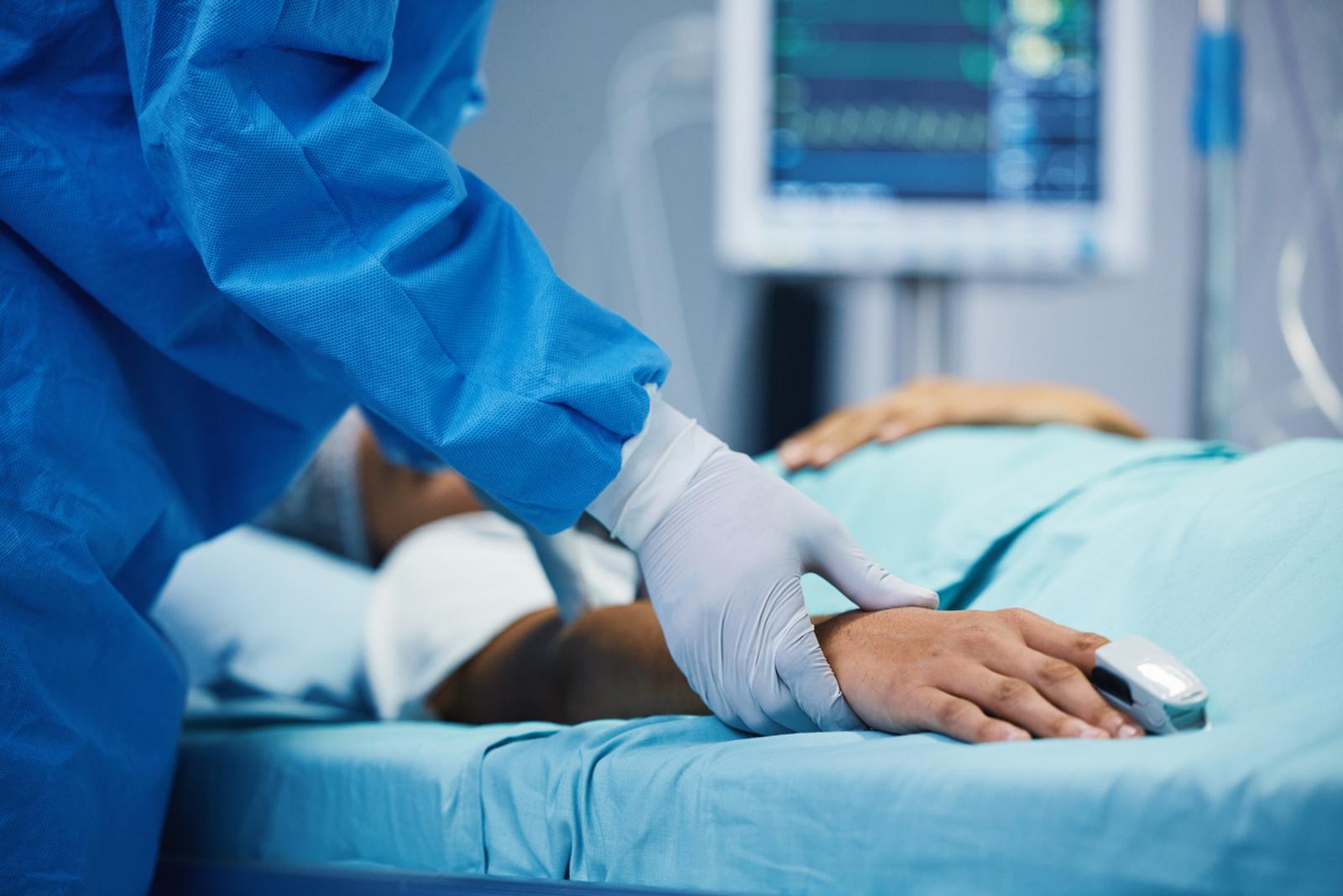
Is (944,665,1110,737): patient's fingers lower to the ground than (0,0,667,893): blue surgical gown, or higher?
lower

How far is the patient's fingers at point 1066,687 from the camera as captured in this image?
0.55 metres

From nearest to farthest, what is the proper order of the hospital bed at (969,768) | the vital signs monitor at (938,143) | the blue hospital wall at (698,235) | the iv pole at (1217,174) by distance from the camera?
the hospital bed at (969,768) → the iv pole at (1217,174) → the vital signs monitor at (938,143) → the blue hospital wall at (698,235)

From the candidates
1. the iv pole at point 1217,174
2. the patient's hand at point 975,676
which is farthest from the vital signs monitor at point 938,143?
the patient's hand at point 975,676

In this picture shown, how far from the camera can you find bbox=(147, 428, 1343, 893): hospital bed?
1.54 feet

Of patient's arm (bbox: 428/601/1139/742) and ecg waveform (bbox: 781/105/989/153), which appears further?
ecg waveform (bbox: 781/105/989/153)

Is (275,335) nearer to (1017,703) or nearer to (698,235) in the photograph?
(1017,703)

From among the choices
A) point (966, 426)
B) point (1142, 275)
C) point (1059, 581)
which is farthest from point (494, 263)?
point (1142, 275)

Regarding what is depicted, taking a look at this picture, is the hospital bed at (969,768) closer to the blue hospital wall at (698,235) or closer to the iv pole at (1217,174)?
the iv pole at (1217,174)

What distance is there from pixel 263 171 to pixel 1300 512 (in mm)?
629

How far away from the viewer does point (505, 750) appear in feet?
2.40

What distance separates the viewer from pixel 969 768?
0.52 m

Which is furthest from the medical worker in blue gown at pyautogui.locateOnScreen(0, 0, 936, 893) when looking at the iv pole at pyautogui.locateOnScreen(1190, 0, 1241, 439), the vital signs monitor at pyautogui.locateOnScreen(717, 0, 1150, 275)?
the vital signs monitor at pyautogui.locateOnScreen(717, 0, 1150, 275)

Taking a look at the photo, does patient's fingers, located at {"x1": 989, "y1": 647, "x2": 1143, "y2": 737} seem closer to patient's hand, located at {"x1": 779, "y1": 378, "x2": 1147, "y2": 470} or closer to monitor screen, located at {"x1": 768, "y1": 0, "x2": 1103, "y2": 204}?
patient's hand, located at {"x1": 779, "y1": 378, "x2": 1147, "y2": 470}

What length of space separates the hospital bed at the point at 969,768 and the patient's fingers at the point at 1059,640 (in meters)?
0.06
